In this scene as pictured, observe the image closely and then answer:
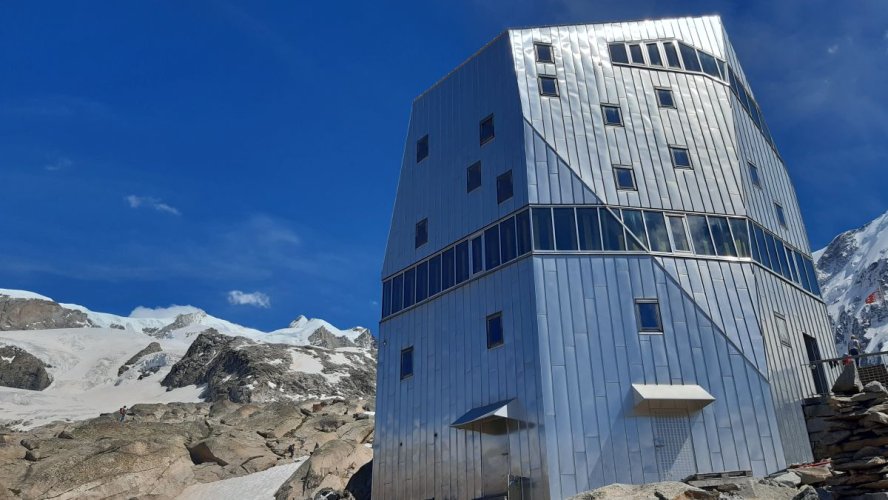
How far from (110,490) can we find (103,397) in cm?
7728

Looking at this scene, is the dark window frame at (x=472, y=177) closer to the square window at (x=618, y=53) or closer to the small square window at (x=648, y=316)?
the square window at (x=618, y=53)

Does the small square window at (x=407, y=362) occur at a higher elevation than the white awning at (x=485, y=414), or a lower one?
higher

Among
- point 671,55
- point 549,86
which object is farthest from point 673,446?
point 671,55

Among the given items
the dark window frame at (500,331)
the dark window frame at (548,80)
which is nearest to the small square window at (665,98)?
the dark window frame at (548,80)

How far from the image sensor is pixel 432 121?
34.7 meters

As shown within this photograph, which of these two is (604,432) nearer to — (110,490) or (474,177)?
(474,177)

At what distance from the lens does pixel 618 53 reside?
102 ft

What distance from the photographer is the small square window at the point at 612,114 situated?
29039mm

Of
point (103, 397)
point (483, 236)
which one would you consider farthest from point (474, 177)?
point (103, 397)

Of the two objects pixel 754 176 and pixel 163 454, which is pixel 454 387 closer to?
pixel 754 176

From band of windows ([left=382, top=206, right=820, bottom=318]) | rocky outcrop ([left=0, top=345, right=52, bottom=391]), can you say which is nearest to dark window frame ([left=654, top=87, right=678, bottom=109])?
band of windows ([left=382, top=206, right=820, bottom=318])

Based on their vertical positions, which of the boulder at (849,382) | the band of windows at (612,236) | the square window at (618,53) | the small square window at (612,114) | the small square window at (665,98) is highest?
the square window at (618,53)

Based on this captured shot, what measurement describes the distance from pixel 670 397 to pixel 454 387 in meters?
8.17

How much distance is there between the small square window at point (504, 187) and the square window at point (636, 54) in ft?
27.6
